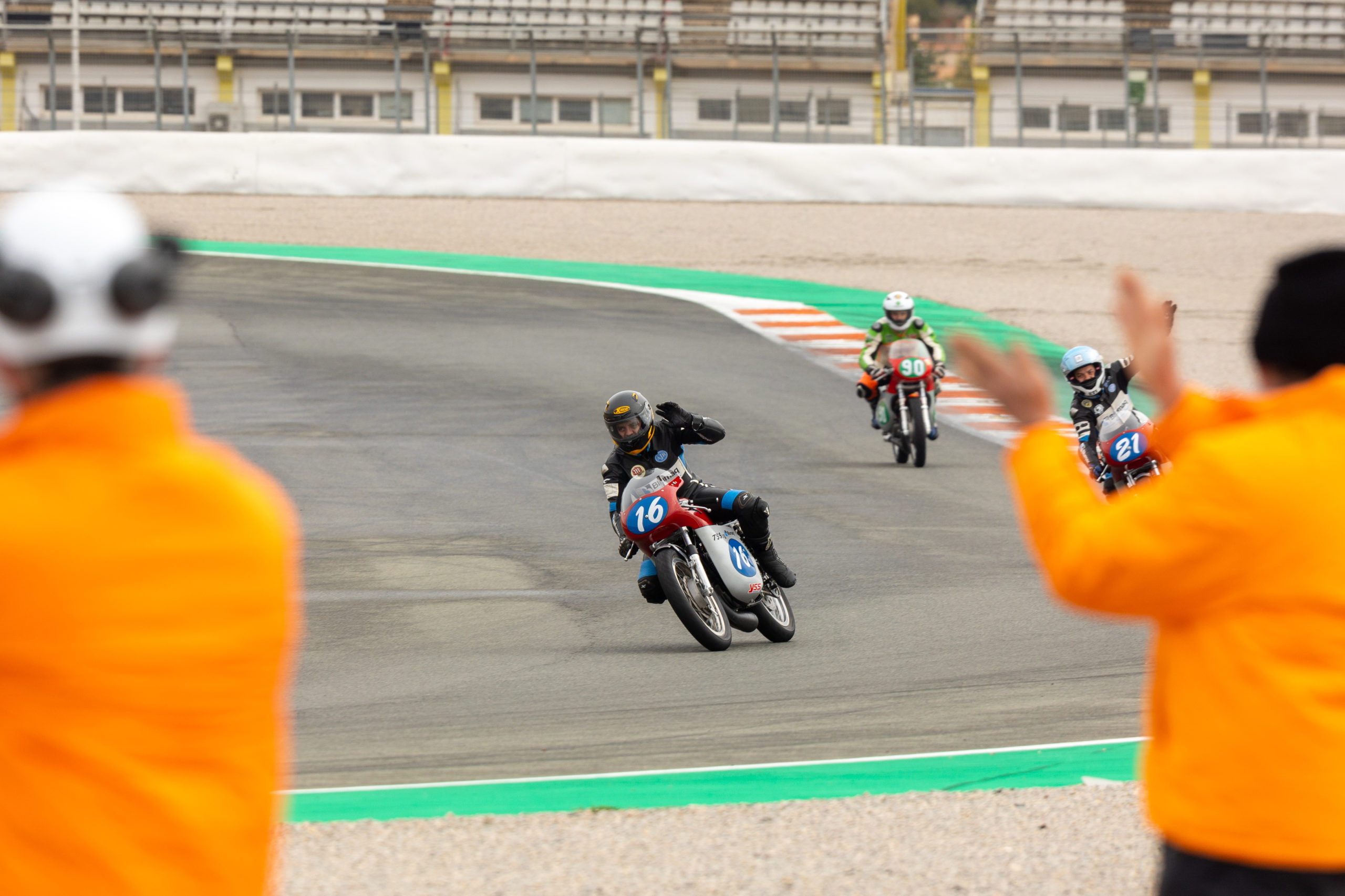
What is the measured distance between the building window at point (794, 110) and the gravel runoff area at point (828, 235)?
3.97 meters

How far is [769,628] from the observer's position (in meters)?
9.20

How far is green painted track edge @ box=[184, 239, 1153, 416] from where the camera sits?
23.4 metres

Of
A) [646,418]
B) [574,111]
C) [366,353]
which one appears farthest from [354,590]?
[574,111]

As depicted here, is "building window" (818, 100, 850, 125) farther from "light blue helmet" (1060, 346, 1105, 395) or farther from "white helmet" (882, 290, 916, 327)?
"light blue helmet" (1060, 346, 1105, 395)

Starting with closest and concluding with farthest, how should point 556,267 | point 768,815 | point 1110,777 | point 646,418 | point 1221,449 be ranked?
point 1221,449
point 768,815
point 1110,777
point 646,418
point 556,267

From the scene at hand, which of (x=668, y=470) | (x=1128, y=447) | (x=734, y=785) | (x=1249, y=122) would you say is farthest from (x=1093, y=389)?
(x=1249, y=122)

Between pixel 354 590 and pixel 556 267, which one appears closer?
pixel 354 590

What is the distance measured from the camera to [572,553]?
12.2 m

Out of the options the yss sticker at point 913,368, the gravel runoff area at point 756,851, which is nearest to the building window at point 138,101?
the yss sticker at point 913,368

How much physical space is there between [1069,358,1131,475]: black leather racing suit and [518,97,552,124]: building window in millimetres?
19236

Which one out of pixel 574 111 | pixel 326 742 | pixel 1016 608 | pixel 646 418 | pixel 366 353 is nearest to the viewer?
pixel 326 742

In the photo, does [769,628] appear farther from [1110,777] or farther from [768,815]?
[768,815]

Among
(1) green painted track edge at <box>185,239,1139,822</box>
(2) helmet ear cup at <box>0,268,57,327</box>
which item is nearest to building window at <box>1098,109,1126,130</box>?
(1) green painted track edge at <box>185,239,1139,822</box>

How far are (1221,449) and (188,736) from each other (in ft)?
4.46
